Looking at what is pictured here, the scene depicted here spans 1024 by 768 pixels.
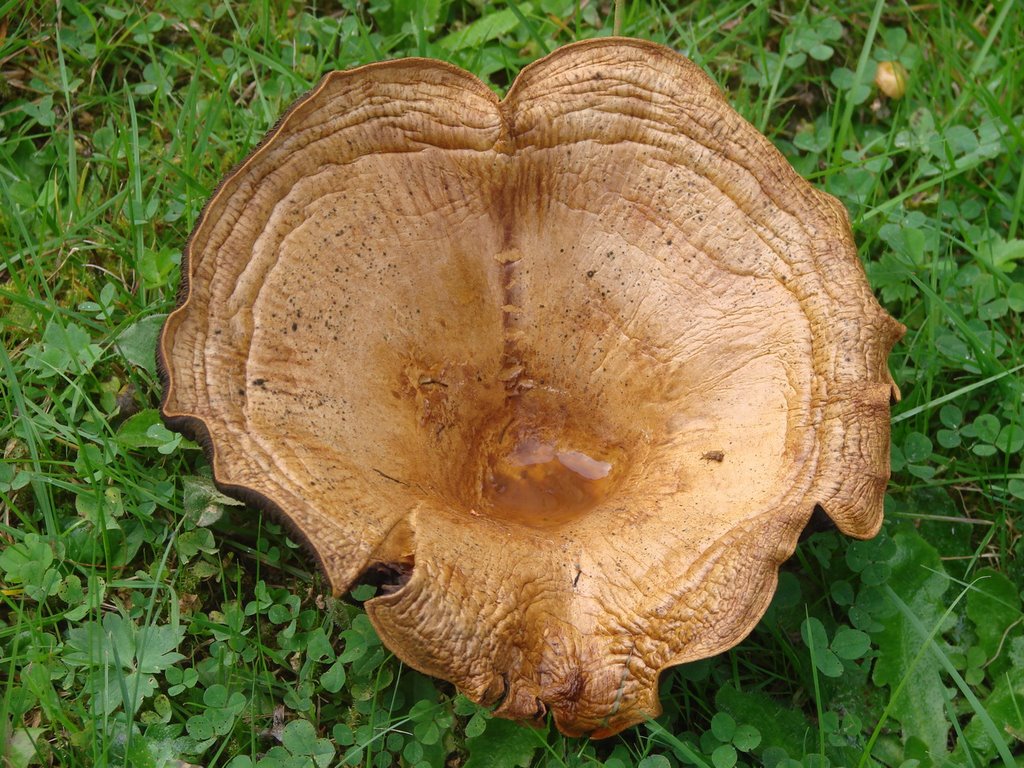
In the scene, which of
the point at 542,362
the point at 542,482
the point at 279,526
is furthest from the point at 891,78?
the point at 279,526

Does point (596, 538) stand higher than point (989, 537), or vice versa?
point (596, 538)

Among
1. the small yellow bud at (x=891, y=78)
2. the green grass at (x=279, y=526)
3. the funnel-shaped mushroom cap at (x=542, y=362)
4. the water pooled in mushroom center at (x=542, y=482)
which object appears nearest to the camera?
the funnel-shaped mushroom cap at (x=542, y=362)

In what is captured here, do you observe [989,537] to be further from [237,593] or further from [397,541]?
[237,593]

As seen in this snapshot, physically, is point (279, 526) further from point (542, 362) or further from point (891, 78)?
point (891, 78)

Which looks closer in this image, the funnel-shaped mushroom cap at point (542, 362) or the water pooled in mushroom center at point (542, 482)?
the funnel-shaped mushroom cap at point (542, 362)

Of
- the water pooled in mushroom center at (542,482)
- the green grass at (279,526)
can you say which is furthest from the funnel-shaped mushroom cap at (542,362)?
the green grass at (279,526)

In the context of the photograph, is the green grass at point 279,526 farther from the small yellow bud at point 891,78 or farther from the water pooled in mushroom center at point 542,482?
the water pooled in mushroom center at point 542,482

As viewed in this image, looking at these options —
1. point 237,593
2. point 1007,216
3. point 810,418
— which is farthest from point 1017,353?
point 237,593

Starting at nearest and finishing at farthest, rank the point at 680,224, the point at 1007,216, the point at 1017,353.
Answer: the point at 680,224 < the point at 1017,353 < the point at 1007,216
